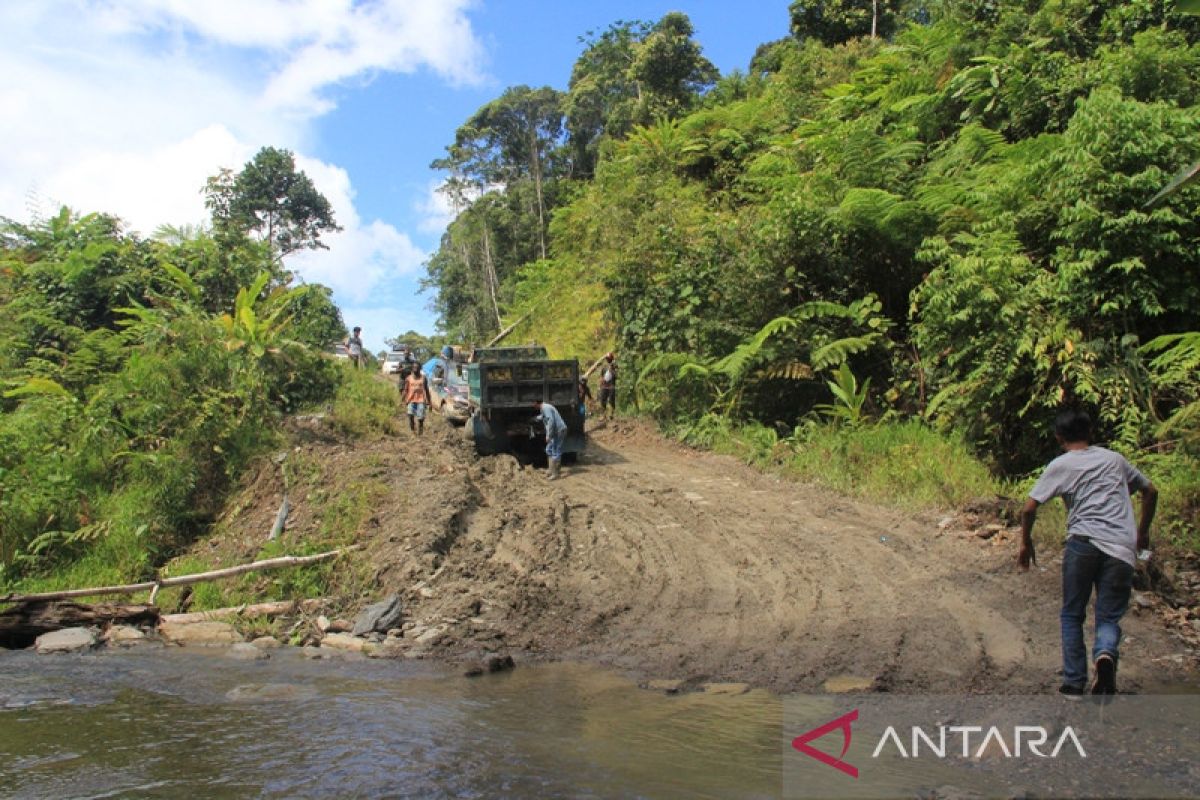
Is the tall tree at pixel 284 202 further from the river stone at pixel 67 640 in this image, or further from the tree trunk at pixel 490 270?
the river stone at pixel 67 640

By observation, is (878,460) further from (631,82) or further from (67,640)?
(631,82)

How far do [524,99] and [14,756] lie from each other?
114 feet

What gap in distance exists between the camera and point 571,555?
9227 millimetres

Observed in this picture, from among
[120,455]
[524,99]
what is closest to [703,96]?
[524,99]

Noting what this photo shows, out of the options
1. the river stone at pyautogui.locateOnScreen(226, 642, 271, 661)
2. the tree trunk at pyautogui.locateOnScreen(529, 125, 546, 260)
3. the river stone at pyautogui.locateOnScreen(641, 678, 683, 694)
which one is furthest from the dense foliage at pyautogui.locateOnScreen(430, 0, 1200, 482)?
the tree trunk at pyautogui.locateOnScreen(529, 125, 546, 260)

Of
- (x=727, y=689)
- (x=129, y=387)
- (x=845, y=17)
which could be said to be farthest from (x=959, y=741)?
(x=845, y=17)

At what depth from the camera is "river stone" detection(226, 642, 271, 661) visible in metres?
7.90

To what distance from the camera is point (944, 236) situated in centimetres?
1177

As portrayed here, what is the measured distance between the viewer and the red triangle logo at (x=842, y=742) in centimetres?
445

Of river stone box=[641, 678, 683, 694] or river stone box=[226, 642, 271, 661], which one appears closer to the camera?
river stone box=[641, 678, 683, 694]

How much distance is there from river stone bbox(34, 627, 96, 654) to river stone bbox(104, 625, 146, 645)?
16 cm

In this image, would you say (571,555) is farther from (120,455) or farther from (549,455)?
(120,455)

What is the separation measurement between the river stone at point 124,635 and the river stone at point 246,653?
1.38m

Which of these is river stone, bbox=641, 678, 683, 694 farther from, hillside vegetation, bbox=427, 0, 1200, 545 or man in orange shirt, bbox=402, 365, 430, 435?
man in orange shirt, bbox=402, 365, 430, 435
